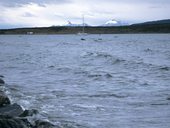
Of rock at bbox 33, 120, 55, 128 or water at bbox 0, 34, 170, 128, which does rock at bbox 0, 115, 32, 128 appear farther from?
water at bbox 0, 34, 170, 128

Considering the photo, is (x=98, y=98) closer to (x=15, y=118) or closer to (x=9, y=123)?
(x=15, y=118)

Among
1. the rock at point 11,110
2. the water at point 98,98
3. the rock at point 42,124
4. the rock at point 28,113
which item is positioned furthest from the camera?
the water at point 98,98

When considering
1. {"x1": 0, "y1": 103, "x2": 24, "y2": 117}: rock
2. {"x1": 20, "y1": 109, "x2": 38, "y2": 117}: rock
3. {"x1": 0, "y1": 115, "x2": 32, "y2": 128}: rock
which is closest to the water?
{"x1": 20, "y1": 109, "x2": 38, "y2": 117}: rock

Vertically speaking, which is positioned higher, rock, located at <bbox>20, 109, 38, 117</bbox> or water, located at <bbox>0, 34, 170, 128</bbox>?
rock, located at <bbox>20, 109, 38, 117</bbox>

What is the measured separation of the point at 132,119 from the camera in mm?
15469

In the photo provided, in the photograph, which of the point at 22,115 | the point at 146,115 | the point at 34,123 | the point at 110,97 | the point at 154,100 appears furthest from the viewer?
the point at 110,97

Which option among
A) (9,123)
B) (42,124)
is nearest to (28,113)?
(42,124)

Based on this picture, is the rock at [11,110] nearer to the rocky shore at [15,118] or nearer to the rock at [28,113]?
the rocky shore at [15,118]

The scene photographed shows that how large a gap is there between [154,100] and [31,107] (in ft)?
17.5

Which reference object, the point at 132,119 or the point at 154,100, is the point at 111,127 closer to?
the point at 132,119

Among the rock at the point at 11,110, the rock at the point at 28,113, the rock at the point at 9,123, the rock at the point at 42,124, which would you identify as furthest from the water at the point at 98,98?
the rock at the point at 9,123

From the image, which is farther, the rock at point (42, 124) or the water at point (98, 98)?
the water at point (98, 98)

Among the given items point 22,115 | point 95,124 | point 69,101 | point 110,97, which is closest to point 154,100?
point 110,97

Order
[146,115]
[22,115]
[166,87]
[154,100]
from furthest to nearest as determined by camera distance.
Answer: [166,87]
[154,100]
[146,115]
[22,115]
